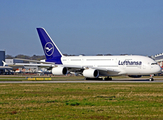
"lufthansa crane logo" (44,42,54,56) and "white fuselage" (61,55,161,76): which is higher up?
"lufthansa crane logo" (44,42,54,56)

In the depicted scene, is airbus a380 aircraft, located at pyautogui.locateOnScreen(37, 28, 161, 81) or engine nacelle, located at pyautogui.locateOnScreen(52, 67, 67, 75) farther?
engine nacelle, located at pyautogui.locateOnScreen(52, 67, 67, 75)

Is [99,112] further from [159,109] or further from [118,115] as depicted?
[159,109]

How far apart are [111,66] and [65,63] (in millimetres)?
10662

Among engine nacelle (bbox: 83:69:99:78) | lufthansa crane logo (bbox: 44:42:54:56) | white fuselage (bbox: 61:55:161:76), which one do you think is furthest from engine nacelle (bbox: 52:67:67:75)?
lufthansa crane logo (bbox: 44:42:54:56)

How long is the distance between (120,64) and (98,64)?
4.97 m

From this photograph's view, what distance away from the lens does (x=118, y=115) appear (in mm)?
14930

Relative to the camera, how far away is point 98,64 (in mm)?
56594

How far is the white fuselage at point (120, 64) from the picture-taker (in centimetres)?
5081

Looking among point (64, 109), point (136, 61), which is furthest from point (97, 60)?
point (64, 109)

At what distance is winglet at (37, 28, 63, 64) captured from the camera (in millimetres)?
61188

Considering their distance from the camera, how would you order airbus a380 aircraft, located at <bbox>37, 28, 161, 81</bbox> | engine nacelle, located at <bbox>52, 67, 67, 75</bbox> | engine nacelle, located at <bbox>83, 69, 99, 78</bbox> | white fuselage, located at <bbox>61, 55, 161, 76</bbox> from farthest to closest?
engine nacelle, located at <bbox>52, 67, 67, 75</bbox> < engine nacelle, located at <bbox>83, 69, 99, 78</bbox> < airbus a380 aircraft, located at <bbox>37, 28, 161, 81</bbox> < white fuselage, located at <bbox>61, 55, 161, 76</bbox>

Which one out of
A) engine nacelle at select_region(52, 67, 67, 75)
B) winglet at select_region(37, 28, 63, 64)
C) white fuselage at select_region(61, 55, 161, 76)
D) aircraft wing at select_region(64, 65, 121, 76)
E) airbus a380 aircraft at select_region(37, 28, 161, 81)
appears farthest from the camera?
winglet at select_region(37, 28, 63, 64)

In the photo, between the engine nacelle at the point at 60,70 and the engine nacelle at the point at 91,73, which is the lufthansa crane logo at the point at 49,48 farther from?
the engine nacelle at the point at 91,73

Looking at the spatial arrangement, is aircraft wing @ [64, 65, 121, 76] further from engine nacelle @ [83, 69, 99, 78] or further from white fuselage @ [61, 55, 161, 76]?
engine nacelle @ [83, 69, 99, 78]
